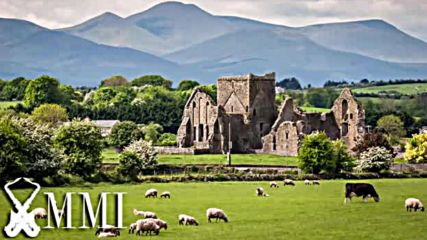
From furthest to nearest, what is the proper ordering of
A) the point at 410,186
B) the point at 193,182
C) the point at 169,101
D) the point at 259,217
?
the point at 169,101 < the point at 193,182 < the point at 410,186 < the point at 259,217

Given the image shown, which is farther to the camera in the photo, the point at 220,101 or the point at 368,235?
the point at 220,101

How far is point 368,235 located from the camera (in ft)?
118

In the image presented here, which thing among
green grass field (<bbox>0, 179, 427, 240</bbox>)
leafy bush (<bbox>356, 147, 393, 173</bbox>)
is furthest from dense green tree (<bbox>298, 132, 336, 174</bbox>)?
green grass field (<bbox>0, 179, 427, 240</bbox>)

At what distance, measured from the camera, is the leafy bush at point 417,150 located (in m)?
79.8

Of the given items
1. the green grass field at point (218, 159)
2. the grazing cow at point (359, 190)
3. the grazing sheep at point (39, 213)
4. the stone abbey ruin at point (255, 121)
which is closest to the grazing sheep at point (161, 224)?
the grazing sheep at point (39, 213)

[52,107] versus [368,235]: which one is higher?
[52,107]

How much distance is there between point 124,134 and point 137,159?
30.8 metres

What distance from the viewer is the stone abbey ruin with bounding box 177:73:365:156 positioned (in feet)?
316

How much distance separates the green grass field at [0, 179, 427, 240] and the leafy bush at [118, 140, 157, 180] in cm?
660

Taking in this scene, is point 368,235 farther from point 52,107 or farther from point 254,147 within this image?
point 52,107

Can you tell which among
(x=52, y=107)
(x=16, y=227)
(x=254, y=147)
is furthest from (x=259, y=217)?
(x=52, y=107)

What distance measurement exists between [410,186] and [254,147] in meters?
41.8

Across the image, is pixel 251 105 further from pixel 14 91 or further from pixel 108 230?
pixel 108 230

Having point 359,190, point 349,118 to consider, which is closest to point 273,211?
point 359,190
